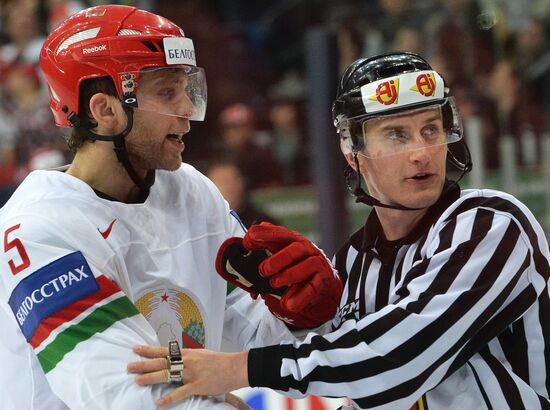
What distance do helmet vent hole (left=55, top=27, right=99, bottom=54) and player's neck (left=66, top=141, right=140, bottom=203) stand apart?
27cm

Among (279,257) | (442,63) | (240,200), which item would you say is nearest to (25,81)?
(240,200)

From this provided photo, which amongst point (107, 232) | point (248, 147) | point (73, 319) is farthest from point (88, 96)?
point (248, 147)

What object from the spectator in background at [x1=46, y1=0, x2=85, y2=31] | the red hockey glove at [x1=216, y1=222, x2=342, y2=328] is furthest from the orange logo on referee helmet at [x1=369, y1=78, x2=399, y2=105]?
the spectator in background at [x1=46, y1=0, x2=85, y2=31]

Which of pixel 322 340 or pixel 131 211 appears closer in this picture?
pixel 322 340

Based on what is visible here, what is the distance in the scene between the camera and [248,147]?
5855 millimetres

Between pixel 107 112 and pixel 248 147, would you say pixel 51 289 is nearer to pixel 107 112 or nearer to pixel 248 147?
pixel 107 112

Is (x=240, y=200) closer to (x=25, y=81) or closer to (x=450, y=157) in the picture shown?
(x=25, y=81)

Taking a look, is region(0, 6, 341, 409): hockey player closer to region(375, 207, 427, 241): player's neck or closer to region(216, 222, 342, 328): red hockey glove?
region(216, 222, 342, 328): red hockey glove

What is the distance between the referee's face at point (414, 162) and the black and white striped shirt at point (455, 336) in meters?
0.10

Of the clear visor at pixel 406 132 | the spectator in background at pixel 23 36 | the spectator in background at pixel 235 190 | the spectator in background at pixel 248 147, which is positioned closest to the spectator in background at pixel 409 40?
the spectator in background at pixel 248 147

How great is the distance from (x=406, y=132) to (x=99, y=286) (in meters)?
0.84

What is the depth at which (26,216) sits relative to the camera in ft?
8.18

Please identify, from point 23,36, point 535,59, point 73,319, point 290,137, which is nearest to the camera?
point 73,319

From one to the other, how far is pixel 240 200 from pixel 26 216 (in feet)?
9.57
